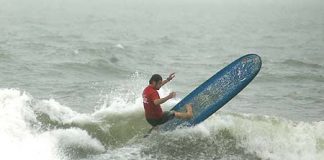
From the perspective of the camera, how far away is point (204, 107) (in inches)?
457

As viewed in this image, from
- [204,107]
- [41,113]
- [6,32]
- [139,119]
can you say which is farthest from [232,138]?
[6,32]

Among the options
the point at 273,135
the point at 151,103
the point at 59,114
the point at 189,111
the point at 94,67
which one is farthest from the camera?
the point at 94,67

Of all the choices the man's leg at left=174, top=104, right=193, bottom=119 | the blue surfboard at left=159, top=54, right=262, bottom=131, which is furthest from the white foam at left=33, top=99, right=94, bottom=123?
the man's leg at left=174, top=104, right=193, bottom=119

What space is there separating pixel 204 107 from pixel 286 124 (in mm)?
2176

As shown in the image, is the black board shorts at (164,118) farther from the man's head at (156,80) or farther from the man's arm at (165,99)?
the man's head at (156,80)

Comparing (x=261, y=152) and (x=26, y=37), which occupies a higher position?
(x=26, y=37)

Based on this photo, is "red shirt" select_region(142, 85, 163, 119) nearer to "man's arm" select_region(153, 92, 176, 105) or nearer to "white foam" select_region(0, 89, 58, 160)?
"man's arm" select_region(153, 92, 176, 105)

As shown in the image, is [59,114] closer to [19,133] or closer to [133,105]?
[19,133]

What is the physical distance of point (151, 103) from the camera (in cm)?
1080

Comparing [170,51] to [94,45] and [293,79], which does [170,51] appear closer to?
[94,45]

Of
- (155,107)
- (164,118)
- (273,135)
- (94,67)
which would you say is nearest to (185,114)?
(164,118)

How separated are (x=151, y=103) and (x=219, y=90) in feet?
6.35

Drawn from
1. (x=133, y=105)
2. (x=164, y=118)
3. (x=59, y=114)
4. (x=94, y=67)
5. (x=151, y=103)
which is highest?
(x=94, y=67)

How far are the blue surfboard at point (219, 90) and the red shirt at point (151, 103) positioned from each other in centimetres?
63
